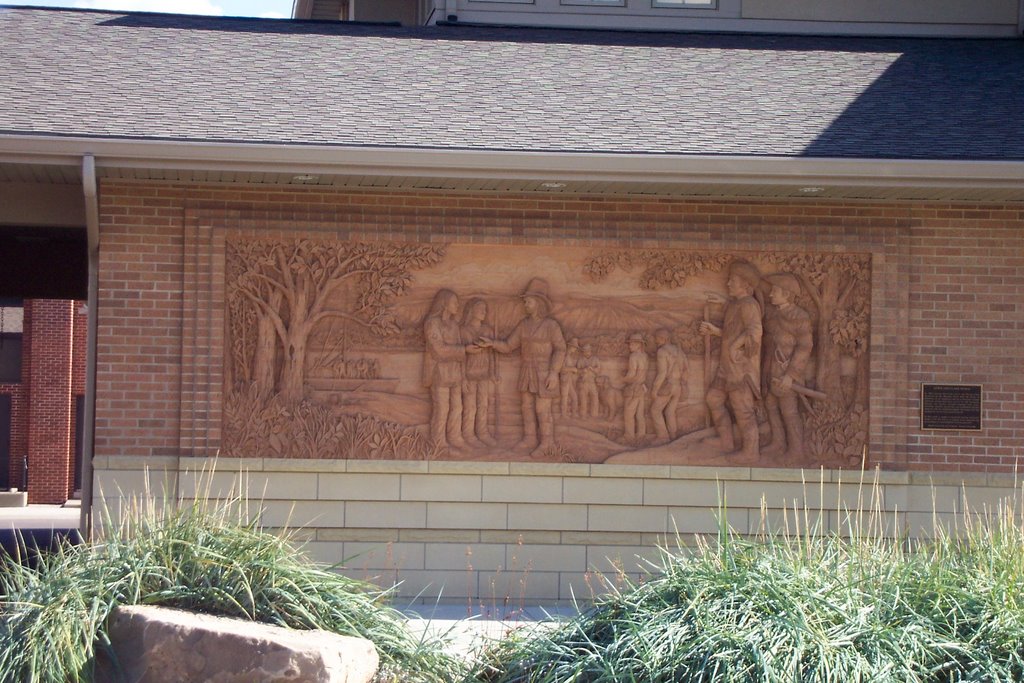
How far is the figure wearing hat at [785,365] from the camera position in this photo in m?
10.3

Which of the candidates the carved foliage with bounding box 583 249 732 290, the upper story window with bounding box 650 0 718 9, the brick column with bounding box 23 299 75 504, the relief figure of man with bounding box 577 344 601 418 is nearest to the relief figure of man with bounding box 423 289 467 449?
the relief figure of man with bounding box 577 344 601 418

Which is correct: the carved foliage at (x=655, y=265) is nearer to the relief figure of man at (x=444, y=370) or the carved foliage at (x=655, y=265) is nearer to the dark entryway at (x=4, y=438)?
the relief figure of man at (x=444, y=370)

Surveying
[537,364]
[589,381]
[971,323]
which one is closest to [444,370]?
[537,364]

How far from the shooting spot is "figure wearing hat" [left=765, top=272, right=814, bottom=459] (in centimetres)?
1033

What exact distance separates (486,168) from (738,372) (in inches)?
110

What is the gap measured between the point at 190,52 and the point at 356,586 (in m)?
6.71

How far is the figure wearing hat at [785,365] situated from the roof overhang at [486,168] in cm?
104

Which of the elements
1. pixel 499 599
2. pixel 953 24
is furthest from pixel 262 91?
pixel 953 24

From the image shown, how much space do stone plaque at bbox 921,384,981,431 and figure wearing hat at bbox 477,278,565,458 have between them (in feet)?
10.5

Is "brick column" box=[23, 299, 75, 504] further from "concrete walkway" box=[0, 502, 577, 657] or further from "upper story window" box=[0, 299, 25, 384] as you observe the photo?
"concrete walkway" box=[0, 502, 577, 657]

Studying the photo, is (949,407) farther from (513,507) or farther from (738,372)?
(513,507)

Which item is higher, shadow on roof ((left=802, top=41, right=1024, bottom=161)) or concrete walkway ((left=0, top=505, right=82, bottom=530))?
shadow on roof ((left=802, top=41, right=1024, bottom=161))

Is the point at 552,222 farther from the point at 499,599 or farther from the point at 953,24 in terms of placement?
the point at 953,24

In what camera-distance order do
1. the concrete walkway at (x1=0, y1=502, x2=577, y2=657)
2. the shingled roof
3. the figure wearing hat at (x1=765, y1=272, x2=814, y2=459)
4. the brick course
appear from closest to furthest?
the concrete walkway at (x1=0, y1=502, x2=577, y2=657) < the shingled roof < the brick course < the figure wearing hat at (x1=765, y1=272, x2=814, y2=459)
